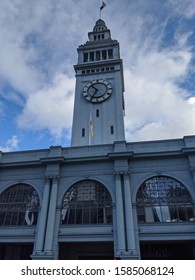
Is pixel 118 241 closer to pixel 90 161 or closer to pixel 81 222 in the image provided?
pixel 81 222

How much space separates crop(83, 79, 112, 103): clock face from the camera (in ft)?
129

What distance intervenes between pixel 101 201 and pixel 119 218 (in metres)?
2.89

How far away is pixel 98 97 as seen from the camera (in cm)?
3925

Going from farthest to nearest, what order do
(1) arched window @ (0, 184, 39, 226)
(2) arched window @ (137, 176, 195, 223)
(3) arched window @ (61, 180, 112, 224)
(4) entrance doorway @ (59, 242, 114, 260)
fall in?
1. (4) entrance doorway @ (59, 242, 114, 260)
2. (1) arched window @ (0, 184, 39, 226)
3. (3) arched window @ (61, 180, 112, 224)
4. (2) arched window @ (137, 176, 195, 223)

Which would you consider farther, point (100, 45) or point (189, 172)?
point (100, 45)

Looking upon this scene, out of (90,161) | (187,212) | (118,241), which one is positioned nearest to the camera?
(118,241)

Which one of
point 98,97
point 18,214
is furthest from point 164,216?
point 98,97

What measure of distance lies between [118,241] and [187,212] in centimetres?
764

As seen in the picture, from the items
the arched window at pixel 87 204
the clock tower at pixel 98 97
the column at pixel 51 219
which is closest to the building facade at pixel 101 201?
the column at pixel 51 219

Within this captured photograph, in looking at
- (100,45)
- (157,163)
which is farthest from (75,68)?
(157,163)

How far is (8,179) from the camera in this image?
2661cm

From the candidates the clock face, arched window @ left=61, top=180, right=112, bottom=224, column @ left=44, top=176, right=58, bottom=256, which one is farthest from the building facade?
the clock face

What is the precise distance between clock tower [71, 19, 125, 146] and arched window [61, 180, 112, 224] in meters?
12.5

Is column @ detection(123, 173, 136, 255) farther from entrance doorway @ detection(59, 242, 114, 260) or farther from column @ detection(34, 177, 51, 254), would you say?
column @ detection(34, 177, 51, 254)
